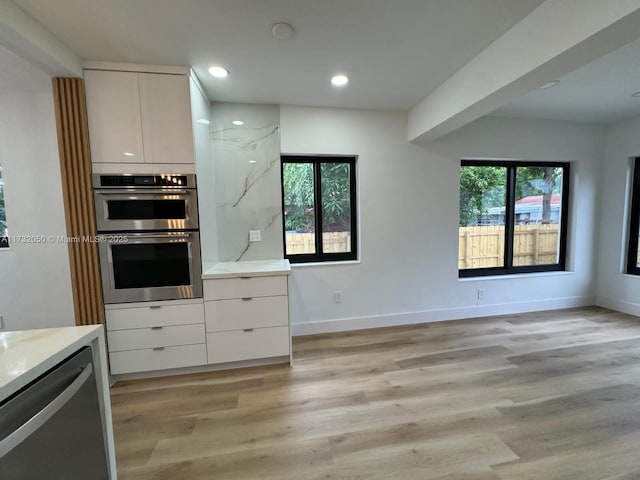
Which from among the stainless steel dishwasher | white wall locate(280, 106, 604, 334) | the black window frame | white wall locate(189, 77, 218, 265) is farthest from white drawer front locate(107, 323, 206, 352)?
the black window frame

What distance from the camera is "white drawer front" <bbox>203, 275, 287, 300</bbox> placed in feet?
7.50

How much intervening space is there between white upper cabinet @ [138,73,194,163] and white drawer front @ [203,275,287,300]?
1.09 meters

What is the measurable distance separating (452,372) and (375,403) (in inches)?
33.0

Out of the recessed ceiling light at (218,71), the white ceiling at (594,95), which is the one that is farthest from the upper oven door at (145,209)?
the white ceiling at (594,95)

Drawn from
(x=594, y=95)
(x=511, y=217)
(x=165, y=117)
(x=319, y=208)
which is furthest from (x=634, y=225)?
(x=165, y=117)

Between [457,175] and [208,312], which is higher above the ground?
[457,175]

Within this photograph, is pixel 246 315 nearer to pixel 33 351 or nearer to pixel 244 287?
pixel 244 287

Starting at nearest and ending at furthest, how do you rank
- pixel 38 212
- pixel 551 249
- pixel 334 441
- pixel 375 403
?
pixel 334 441, pixel 375 403, pixel 38 212, pixel 551 249

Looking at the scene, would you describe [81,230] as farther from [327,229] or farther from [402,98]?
[402,98]

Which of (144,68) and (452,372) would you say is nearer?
(144,68)

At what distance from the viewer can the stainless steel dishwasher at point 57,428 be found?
2.37 ft

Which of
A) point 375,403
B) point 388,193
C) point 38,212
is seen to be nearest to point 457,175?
point 388,193

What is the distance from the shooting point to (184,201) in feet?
7.23

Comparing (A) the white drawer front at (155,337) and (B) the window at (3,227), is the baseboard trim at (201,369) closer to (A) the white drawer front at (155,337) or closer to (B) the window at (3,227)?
(A) the white drawer front at (155,337)
